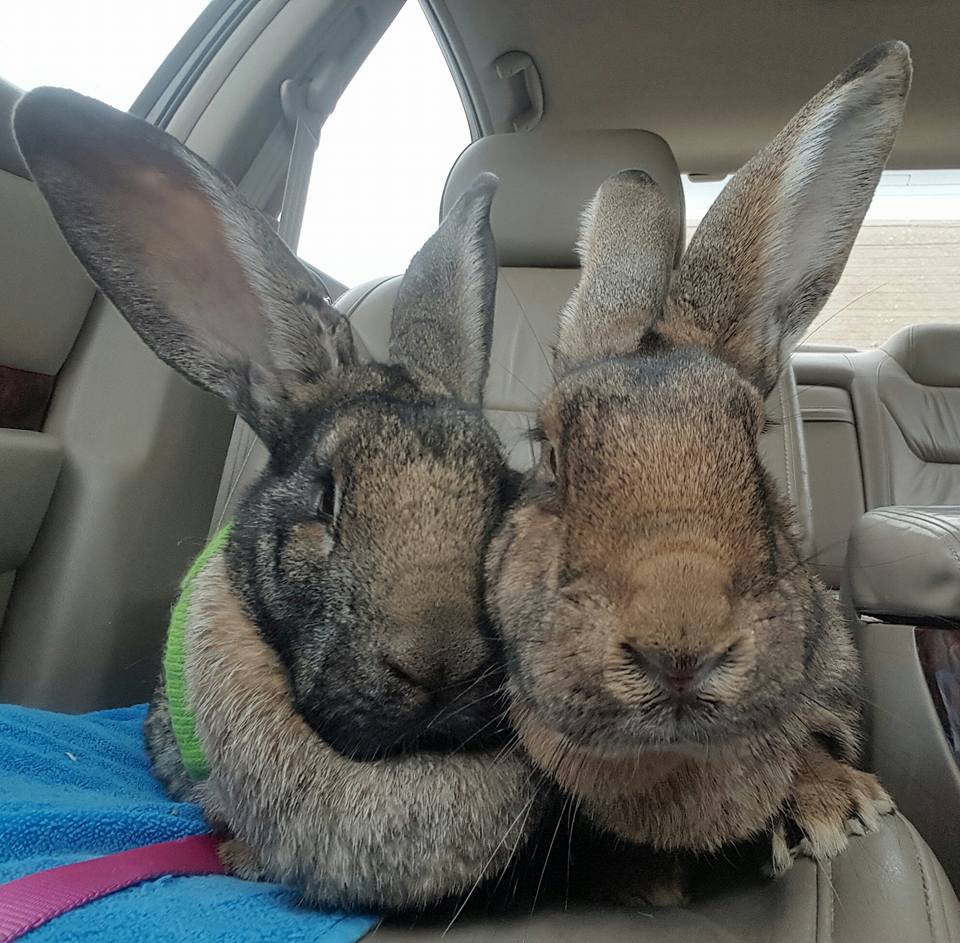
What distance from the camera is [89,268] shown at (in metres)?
Result: 1.36

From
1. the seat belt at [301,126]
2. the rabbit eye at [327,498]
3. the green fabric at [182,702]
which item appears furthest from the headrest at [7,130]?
the rabbit eye at [327,498]

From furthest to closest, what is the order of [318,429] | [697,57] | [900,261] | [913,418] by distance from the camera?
[900,261], [913,418], [697,57], [318,429]

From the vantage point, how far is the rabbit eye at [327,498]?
3.79 ft

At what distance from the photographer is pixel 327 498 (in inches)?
46.5

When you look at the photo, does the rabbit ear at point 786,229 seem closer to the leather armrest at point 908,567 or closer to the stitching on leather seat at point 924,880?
the leather armrest at point 908,567

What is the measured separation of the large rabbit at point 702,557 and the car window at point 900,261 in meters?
3.26

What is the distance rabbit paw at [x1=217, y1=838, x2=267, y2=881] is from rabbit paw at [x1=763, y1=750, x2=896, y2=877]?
65 centimetres

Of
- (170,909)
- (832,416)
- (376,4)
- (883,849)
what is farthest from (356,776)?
(832,416)

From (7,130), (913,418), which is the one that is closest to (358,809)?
(7,130)

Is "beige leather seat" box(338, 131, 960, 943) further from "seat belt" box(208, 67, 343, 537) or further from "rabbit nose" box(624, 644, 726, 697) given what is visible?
"rabbit nose" box(624, 644, 726, 697)

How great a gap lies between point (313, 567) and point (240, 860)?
0.43 meters

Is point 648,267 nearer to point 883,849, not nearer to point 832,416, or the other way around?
point 883,849

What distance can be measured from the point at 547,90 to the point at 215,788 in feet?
9.92

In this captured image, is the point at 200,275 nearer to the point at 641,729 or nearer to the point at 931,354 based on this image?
the point at 641,729
